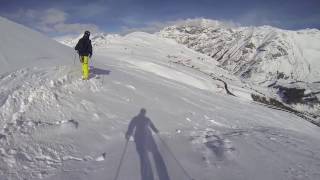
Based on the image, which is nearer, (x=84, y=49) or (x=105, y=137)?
(x=105, y=137)

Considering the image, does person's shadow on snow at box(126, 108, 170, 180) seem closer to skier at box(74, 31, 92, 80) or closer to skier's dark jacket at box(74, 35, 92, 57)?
skier at box(74, 31, 92, 80)

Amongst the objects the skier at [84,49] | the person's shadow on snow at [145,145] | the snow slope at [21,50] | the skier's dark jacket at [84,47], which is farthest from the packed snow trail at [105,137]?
the snow slope at [21,50]

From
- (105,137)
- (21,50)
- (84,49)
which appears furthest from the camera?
(21,50)

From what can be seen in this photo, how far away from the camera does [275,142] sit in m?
15.1

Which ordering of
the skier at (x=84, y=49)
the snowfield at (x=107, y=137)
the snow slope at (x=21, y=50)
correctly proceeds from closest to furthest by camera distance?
the snowfield at (x=107, y=137), the skier at (x=84, y=49), the snow slope at (x=21, y=50)

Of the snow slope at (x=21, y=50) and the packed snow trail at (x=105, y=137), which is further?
the snow slope at (x=21, y=50)

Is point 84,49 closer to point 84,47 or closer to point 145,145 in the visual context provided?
point 84,47

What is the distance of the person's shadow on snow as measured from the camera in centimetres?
1039

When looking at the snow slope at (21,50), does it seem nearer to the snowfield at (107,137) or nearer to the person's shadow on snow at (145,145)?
the snowfield at (107,137)

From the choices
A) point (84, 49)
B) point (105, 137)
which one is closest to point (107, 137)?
point (105, 137)

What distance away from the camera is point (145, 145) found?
12.6 meters

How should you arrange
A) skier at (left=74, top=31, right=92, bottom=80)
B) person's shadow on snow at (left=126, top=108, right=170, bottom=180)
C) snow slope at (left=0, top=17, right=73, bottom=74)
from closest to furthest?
person's shadow on snow at (left=126, top=108, right=170, bottom=180) < skier at (left=74, top=31, right=92, bottom=80) < snow slope at (left=0, top=17, right=73, bottom=74)

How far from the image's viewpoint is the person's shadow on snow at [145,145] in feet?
34.1

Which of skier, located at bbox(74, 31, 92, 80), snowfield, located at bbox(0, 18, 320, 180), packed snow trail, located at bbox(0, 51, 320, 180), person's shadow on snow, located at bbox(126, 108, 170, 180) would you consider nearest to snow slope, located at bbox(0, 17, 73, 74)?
snowfield, located at bbox(0, 18, 320, 180)
